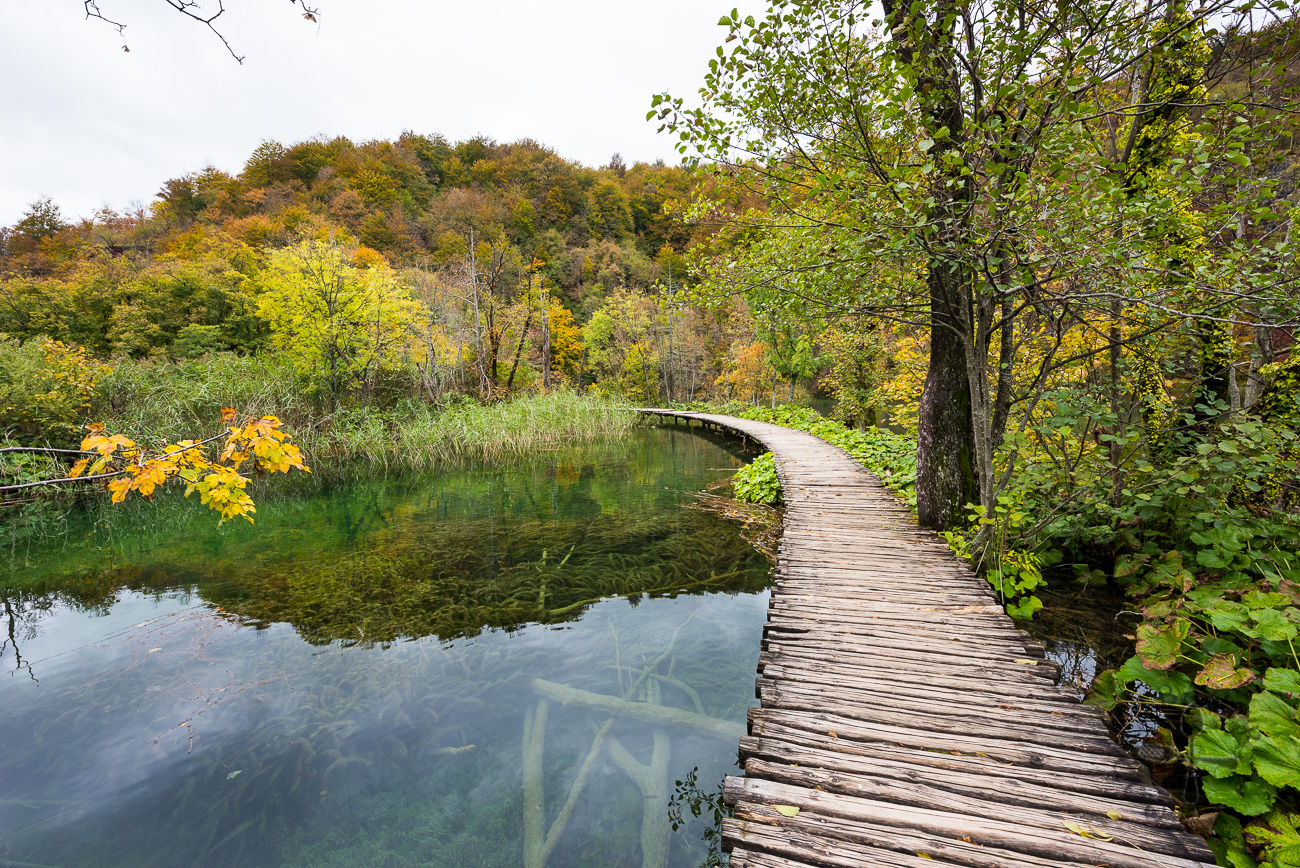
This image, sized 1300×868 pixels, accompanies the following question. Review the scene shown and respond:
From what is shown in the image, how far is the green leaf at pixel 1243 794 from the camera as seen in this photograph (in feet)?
5.78

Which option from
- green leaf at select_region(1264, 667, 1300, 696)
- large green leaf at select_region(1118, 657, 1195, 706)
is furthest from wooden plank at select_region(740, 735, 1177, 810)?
large green leaf at select_region(1118, 657, 1195, 706)

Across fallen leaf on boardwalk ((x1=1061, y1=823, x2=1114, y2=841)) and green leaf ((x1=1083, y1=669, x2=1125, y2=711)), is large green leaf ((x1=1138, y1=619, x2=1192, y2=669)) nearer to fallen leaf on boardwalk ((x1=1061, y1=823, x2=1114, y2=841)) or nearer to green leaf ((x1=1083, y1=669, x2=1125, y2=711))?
green leaf ((x1=1083, y1=669, x2=1125, y2=711))

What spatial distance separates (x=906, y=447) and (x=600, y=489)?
5.99 meters

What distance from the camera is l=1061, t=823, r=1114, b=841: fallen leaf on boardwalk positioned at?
1674 millimetres

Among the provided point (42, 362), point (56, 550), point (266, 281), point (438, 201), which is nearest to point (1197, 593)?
point (56, 550)

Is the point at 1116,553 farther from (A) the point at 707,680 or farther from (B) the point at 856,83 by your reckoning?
(B) the point at 856,83

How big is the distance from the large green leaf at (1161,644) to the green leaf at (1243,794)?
0.48 meters

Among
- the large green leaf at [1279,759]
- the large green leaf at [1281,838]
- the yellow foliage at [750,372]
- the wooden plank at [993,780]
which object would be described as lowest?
the wooden plank at [993,780]

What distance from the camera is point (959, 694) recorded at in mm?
2445

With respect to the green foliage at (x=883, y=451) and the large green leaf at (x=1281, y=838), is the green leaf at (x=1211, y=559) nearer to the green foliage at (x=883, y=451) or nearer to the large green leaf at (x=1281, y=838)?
the large green leaf at (x=1281, y=838)

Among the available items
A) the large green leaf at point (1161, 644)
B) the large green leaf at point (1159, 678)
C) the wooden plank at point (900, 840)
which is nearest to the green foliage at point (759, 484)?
the large green leaf at point (1159, 678)

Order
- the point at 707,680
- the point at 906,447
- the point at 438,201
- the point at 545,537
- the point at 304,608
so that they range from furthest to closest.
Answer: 1. the point at 438,201
2. the point at 906,447
3. the point at 545,537
4. the point at 304,608
5. the point at 707,680

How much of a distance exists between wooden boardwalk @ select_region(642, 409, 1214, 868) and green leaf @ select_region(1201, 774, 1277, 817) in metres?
0.23

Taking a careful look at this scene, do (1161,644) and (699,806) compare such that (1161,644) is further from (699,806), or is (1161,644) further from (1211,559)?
(699,806)
